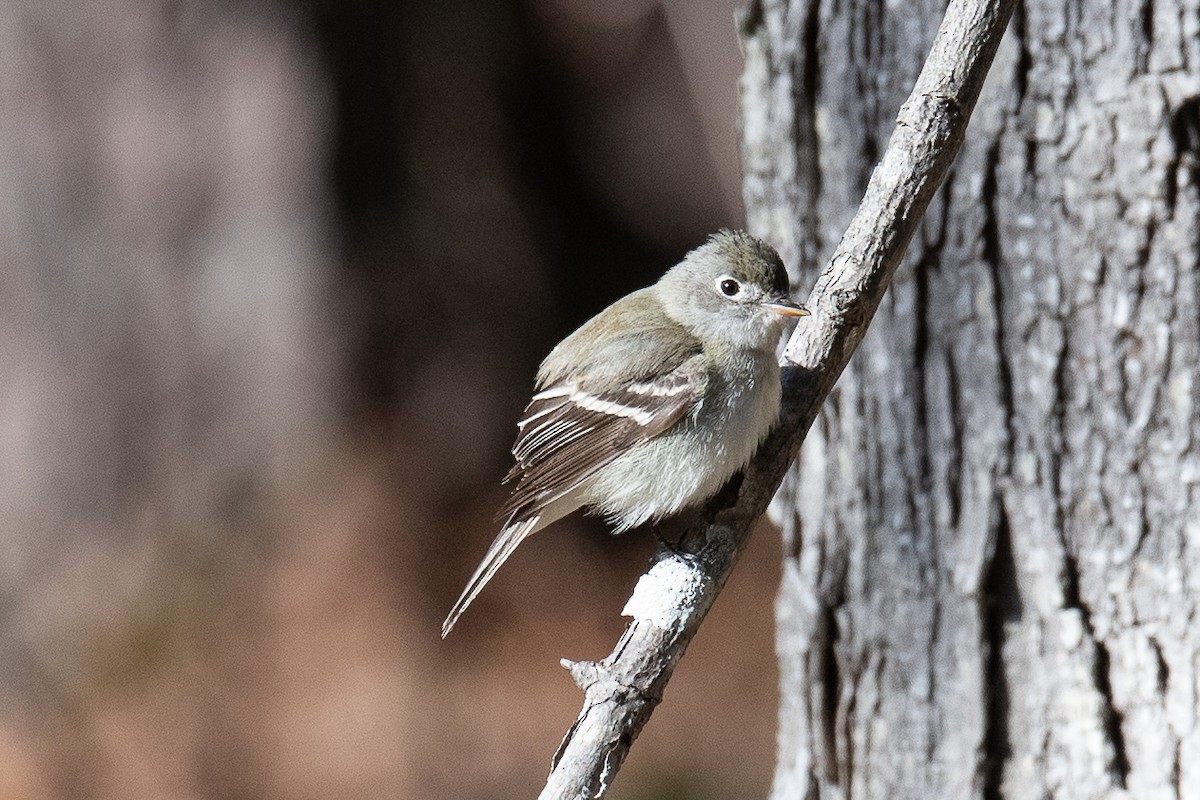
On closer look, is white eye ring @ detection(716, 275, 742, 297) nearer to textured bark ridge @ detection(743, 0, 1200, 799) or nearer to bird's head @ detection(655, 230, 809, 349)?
bird's head @ detection(655, 230, 809, 349)

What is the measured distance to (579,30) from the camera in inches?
280

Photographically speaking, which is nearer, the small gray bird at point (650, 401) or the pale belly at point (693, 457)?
the pale belly at point (693, 457)

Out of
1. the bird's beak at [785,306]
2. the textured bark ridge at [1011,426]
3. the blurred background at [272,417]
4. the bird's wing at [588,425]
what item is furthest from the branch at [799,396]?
the blurred background at [272,417]

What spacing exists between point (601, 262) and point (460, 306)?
40.5 inches

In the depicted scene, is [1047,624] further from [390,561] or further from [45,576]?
[45,576]

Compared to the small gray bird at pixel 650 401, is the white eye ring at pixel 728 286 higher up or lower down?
higher up

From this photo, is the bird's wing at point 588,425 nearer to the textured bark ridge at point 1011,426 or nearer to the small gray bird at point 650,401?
the small gray bird at point 650,401

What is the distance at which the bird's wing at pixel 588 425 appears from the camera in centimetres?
341

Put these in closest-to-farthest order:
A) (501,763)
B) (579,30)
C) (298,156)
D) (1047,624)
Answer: (1047,624), (298,156), (501,763), (579,30)

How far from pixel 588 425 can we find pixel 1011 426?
1.17m

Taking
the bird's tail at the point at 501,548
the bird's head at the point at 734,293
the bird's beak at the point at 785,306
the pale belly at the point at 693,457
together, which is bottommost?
the bird's tail at the point at 501,548

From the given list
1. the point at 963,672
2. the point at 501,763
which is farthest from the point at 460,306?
the point at 963,672

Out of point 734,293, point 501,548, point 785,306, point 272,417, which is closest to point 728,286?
point 734,293

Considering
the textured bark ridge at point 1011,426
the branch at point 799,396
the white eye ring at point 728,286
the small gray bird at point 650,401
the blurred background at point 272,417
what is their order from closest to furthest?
1. the branch at point 799,396
2. the textured bark ridge at point 1011,426
3. the small gray bird at point 650,401
4. the white eye ring at point 728,286
5. the blurred background at point 272,417
